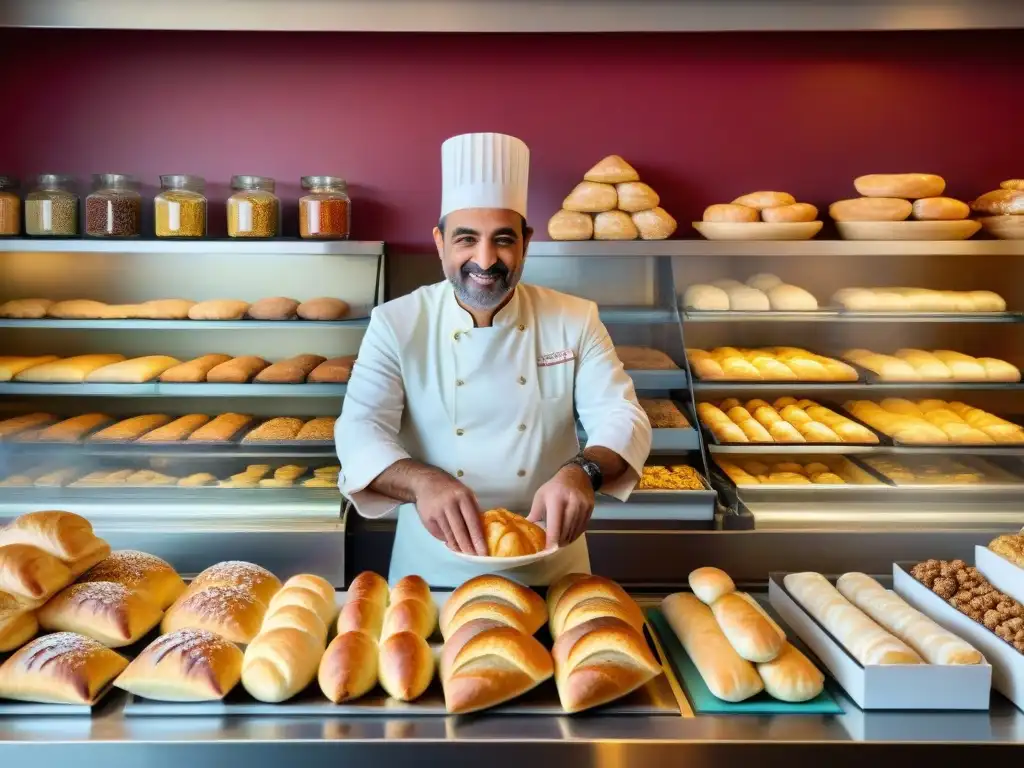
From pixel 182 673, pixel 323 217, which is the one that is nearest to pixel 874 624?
pixel 182 673

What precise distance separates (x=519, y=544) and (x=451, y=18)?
2.40m

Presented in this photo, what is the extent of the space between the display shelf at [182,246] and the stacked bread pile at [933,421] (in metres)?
1.89

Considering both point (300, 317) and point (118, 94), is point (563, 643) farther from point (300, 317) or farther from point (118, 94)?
point (118, 94)

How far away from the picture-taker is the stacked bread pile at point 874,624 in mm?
1353

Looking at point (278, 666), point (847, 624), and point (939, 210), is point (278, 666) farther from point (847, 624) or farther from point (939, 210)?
point (939, 210)

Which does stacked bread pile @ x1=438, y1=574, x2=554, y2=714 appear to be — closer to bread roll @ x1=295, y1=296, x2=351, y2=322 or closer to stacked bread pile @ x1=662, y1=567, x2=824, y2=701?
stacked bread pile @ x1=662, y1=567, x2=824, y2=701

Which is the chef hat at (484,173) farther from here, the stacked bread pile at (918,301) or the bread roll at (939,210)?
the bread roll at (939,210)

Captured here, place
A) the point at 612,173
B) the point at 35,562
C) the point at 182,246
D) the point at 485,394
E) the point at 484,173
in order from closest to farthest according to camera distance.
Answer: the point at 35,562 → the point at 484,173 → the point at 485,394 → the point at 182,246 → the point at 612,173

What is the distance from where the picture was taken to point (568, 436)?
2.39 meters

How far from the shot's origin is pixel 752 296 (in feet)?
10.7

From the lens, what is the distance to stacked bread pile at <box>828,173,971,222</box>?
10.7ft

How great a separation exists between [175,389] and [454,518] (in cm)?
188

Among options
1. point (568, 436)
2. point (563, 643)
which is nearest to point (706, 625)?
point (563, 643)

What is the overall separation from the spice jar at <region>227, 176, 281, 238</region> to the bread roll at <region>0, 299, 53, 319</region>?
0.70 metres
